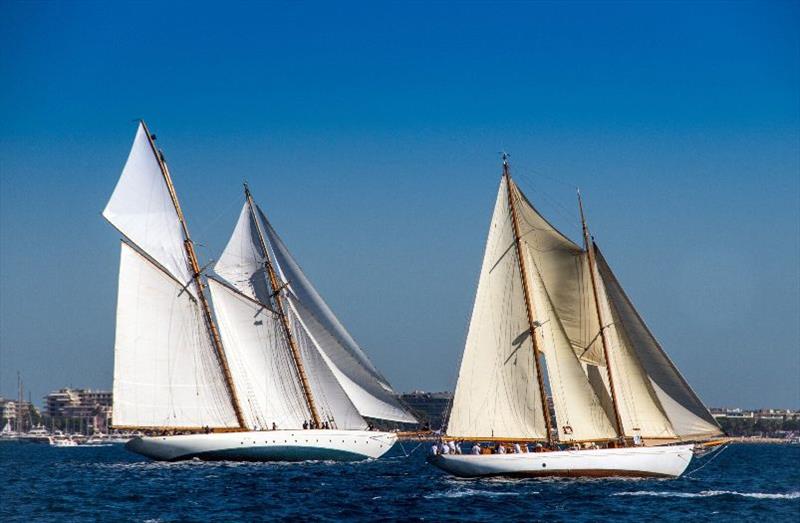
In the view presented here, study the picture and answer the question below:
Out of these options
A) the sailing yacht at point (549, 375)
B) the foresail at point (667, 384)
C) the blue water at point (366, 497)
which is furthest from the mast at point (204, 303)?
the foresail at point (667, 384)

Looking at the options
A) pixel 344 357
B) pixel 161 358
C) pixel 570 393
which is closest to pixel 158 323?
pixel 161 358

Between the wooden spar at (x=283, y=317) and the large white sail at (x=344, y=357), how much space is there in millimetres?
791

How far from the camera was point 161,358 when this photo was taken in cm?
8094

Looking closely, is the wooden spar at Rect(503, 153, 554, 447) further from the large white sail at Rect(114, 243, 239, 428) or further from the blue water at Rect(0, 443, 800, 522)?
the large white sail at Rect(114, 243, 239, 428)

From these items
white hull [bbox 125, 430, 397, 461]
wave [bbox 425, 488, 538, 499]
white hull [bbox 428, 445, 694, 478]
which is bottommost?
wave [bbox 425, 488, 538, 499]

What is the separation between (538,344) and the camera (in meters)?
62.6

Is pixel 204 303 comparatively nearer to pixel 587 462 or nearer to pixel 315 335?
pixel 315 335

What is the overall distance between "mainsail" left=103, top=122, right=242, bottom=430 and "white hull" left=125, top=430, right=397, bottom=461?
5.12ft

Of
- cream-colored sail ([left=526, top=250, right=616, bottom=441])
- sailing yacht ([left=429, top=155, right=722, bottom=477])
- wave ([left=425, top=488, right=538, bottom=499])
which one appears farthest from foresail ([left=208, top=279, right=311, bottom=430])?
wave ([left=425, top=488, right=538, bottom=499])

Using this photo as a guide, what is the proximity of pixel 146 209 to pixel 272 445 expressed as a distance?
17.4m

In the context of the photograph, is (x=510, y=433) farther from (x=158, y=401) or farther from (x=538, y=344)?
(x=158, y=401)

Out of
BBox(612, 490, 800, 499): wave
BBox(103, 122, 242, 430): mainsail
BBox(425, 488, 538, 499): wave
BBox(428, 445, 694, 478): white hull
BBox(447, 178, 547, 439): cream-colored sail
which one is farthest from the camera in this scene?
BBox(103, 122, 242, 430): mainsail

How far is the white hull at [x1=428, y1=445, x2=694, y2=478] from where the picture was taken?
60719mm

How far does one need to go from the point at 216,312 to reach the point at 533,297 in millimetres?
26705
